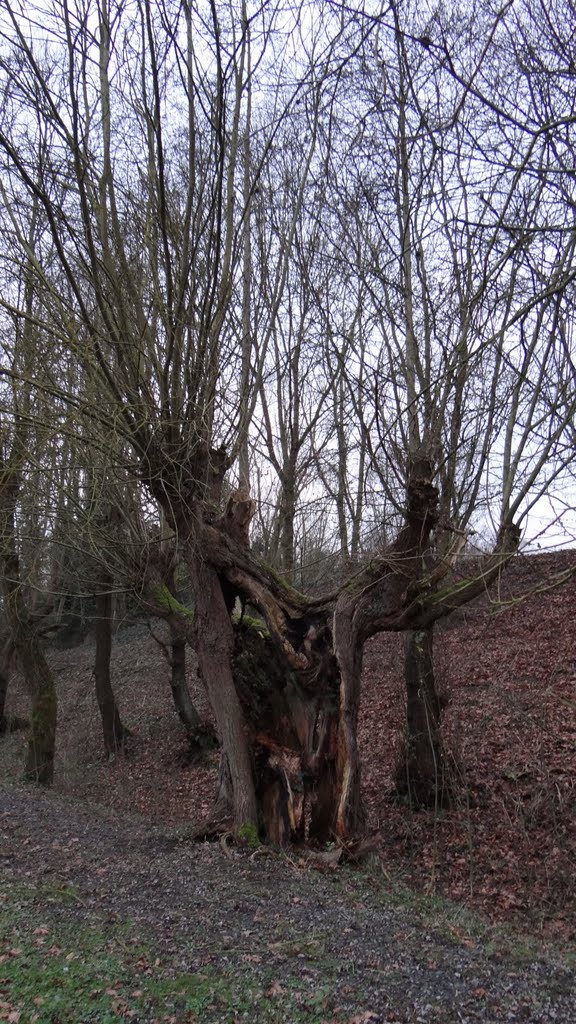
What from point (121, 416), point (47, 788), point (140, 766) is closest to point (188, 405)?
point (121, 416)

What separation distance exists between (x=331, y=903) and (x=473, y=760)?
453 centimetres

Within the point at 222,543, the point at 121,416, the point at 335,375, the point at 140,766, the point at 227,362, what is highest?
the point at 335,375

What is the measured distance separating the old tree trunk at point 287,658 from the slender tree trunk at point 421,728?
4.46ft

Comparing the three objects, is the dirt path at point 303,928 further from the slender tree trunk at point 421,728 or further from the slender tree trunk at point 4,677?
the slender tree trunk at point 4,677

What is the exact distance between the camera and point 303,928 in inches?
189

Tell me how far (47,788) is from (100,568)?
3432 mm

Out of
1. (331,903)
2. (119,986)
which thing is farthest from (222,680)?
(119,986)

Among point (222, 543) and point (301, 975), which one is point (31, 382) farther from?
point (301, 975)

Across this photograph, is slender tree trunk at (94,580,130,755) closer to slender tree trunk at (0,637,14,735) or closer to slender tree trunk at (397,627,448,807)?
slender tree trunk at (0,637,14,735)

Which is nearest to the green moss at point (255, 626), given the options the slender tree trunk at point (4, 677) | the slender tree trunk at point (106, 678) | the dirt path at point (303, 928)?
the dirt path at point (303, 928)

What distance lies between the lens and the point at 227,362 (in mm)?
7871

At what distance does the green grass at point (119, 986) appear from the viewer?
347 centimetres

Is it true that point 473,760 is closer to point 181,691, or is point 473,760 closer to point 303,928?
point 303,928


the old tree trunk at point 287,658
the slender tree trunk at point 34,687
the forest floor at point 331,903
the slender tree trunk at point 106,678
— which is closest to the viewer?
the forest floor at point 331,903
